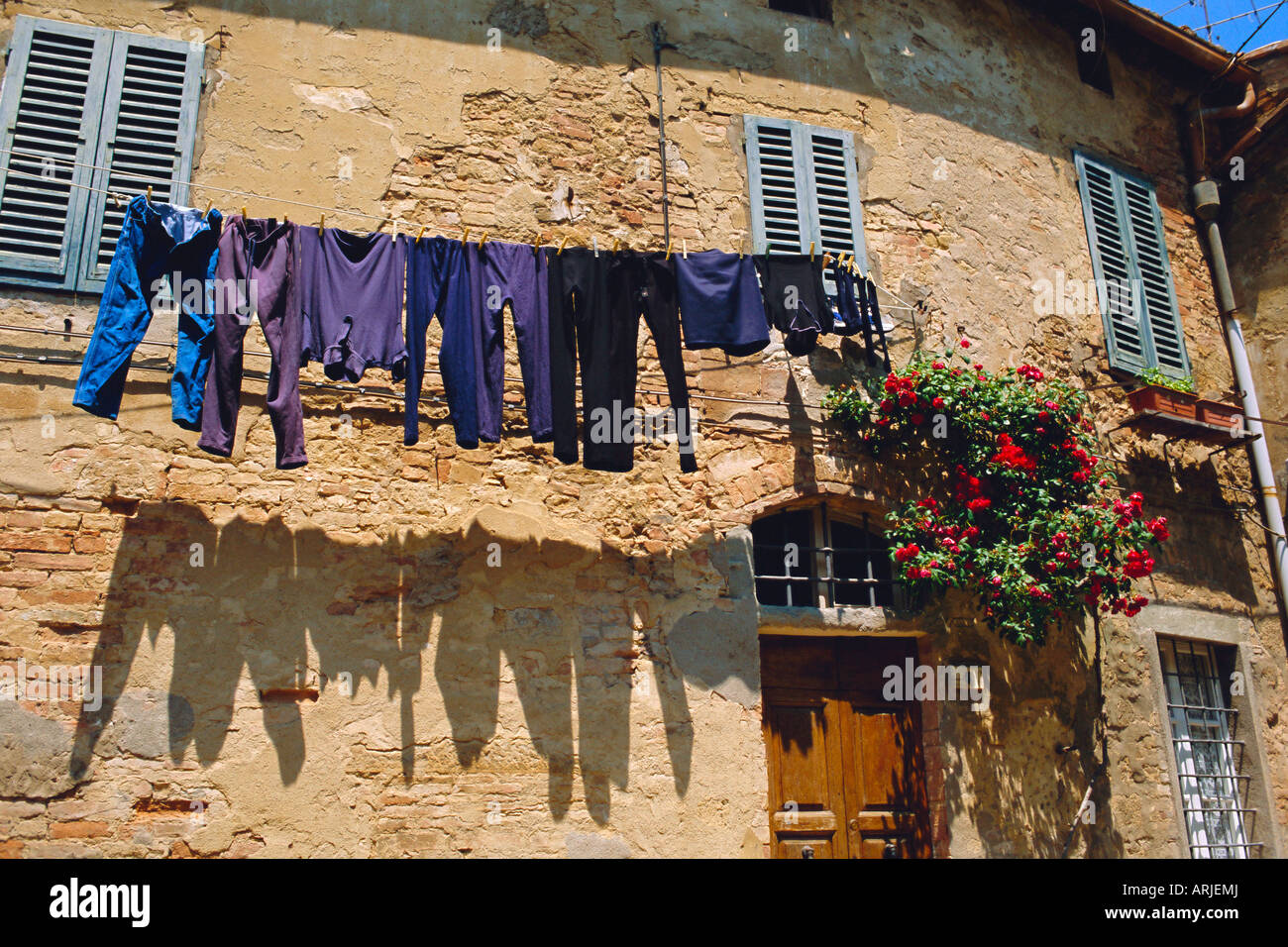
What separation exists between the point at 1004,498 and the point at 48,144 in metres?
6.31

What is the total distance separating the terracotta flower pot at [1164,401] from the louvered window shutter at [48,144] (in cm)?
736

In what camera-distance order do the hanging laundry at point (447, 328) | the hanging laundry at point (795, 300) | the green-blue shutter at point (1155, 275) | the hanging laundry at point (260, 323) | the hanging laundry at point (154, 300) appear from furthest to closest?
the green-blue shutter at point (1155, 275) → the hanging laundry at point (795, 300) → the hanging laundry at point (447, 328) → the hanging laundry at point (260, 323) → the hanging laundry at point (154, 300)

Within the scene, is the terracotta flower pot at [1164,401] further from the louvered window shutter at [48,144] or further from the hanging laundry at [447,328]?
the louvered window shutter at [48,144]

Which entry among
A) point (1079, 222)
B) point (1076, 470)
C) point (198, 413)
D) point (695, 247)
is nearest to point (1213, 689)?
point (1076, 470)

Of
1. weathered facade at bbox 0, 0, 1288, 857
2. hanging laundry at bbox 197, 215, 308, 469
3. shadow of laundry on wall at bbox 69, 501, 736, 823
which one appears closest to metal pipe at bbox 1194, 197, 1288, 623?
weathered facade at bbox 0, 0, 1288, 857

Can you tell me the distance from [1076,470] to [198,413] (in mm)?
5441

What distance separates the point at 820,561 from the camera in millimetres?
7098

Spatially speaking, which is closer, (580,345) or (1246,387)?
(580,345)

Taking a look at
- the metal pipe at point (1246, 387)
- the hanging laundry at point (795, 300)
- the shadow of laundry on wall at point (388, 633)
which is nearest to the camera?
the shadow of laundry on wall at point (388, 633)

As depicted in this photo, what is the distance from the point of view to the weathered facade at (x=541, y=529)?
18.6 ft

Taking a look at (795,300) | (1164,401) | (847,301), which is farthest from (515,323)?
(1164,401)

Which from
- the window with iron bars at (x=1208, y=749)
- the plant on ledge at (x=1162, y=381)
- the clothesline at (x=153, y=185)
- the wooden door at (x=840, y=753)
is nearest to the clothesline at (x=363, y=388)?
the clothesline at (x=153, y=185)

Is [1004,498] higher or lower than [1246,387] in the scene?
lower

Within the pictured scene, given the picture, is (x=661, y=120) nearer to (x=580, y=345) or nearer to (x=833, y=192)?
(x=833, y=192)
